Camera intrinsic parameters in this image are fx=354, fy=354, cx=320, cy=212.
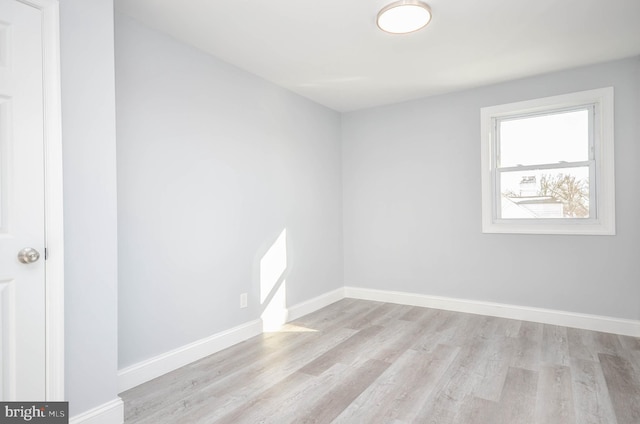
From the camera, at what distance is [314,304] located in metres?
4.24

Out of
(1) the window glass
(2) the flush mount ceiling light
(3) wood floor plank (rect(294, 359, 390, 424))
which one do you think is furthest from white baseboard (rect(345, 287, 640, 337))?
(2) the flush mount ceiling light

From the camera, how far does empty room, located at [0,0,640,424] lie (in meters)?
1.82

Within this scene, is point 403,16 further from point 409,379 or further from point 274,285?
point 274,285

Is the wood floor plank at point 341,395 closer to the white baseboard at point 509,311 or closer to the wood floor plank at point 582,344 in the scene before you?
the wood floor plank at point 582,344

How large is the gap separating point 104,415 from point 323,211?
309 centimetres

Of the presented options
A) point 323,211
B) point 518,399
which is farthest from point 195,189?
point 518,399

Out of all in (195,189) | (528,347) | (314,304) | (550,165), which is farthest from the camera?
(314,304)

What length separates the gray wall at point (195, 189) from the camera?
8.01 ft

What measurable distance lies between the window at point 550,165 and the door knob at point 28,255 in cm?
386

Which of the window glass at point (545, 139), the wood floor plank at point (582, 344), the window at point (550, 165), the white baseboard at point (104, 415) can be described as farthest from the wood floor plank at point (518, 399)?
the window glass at point (545, 139)

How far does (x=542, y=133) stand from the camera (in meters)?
3.70

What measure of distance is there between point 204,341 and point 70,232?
1491 mm

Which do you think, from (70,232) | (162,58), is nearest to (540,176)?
(162,58)

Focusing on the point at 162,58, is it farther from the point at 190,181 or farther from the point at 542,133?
the point at 542,133
